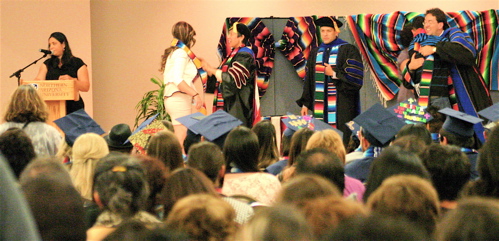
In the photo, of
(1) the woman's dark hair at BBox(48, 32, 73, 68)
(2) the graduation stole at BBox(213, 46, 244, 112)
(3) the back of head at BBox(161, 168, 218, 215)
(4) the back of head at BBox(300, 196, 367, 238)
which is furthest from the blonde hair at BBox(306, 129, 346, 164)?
(1) the woman's dark hair at BBox(48, 32, 73, 68)

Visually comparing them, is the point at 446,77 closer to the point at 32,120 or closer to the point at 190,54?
the point at 190,54

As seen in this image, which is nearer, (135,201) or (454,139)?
(135,201)

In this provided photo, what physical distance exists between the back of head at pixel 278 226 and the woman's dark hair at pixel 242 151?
224cm

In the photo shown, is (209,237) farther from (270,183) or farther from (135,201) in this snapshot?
(270,183)

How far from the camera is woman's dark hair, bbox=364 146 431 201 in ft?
9.19

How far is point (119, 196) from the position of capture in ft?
7.79

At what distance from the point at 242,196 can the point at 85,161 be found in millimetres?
1143

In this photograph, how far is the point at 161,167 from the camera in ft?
9.89

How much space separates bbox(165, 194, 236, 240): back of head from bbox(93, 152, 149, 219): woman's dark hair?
1.44 ft

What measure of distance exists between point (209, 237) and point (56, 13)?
23.8ft

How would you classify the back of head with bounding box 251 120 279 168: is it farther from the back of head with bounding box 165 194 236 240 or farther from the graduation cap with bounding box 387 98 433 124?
the back of head with bounding box 165 194 236 240

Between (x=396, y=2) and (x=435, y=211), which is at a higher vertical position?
(x=396, y=2)

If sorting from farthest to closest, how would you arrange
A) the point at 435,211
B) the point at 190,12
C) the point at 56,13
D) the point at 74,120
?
1. the point at 190,12
2. the point at 56,13
3. the point at 74,120
4. the point at 435,211

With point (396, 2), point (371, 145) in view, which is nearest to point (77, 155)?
point (371, 145)
